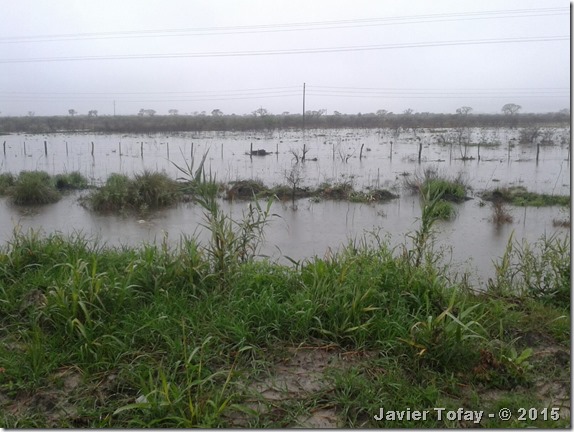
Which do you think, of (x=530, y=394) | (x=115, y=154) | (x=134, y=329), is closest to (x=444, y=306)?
(x=530, y=394)

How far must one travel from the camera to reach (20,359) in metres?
1.92

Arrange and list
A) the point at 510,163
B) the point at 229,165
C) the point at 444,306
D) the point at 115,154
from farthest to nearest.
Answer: the point at 115,154 < the point at 510,163 < the point at 229,165 < the point at 444,306

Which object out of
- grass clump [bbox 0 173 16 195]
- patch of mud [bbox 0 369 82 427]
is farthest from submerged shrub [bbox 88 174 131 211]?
patch of mud [bbox 0 369 82 427]

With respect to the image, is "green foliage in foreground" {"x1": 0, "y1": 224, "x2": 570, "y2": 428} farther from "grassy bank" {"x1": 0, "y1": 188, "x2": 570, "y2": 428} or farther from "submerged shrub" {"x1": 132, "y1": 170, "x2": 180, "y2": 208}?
"submerged shrub" {"x1": 132, "y1": 170, "x2": 180, "y2": 208}

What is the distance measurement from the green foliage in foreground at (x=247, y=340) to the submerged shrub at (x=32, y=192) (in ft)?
16.6

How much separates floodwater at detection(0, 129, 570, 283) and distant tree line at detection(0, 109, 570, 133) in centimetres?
357

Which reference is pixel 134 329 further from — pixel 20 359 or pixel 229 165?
pixel 229 165

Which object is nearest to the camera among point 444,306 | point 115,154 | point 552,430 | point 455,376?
point 552,430

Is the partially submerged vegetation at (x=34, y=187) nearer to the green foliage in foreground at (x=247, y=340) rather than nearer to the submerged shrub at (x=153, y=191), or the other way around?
the submerged shrub at (x=153, y=191)

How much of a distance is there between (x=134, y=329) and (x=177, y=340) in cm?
24

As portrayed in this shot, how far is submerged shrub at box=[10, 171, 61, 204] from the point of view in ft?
23.9

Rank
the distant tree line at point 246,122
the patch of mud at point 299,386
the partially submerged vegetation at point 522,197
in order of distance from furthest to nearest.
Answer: the distant tree line at point 246,122 → the partially submerged vegetation at point 522,197 → the patch of mud at point 299,386

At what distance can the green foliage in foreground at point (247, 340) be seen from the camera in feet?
5.56

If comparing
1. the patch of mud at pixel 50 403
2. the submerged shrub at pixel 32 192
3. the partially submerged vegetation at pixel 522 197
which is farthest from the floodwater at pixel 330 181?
the patch of mud at pixel 50 403
